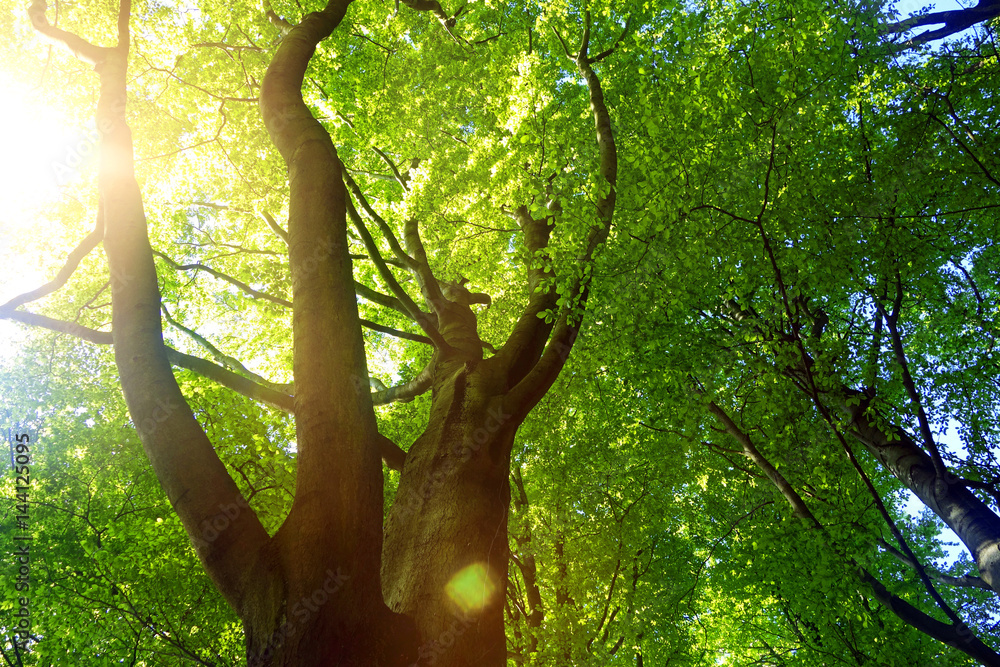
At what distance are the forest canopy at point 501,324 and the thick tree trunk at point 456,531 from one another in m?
0.03

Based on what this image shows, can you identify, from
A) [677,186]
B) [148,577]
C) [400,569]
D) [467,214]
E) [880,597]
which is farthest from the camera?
[467,214]

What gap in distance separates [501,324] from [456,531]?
690 centimetres

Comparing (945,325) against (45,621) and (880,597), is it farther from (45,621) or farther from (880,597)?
(45,621)

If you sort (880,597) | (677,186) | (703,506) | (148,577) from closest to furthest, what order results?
(677,186)
(880,597)
(148,577)
(703,506)

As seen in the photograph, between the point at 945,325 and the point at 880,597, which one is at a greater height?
the point at 945,325

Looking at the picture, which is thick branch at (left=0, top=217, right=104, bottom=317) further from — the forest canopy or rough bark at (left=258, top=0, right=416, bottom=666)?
rough bark at (left=258, top=0, right=416, bottom=666)

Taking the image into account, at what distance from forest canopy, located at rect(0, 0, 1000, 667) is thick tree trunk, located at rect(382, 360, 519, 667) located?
33 millimetres

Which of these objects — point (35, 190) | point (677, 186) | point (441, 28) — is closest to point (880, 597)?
point (677, 186)

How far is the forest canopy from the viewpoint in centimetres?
349

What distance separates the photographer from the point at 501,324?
35.0 feet

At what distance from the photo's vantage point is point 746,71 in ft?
24.0

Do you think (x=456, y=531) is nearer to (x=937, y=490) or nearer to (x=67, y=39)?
(x=67, y=39)

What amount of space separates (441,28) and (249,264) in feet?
21.6

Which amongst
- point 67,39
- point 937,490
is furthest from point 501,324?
point 67,39
